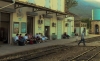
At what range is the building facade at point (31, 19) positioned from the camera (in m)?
23.7

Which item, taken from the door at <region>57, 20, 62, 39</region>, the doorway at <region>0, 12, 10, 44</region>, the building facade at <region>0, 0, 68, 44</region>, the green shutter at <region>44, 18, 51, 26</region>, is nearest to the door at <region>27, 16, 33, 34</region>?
the building facade at <region>0, 0, 68, 44</region>

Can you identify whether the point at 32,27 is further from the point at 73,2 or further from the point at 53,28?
the point at 73,2

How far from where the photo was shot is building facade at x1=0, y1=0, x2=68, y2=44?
23656 millimetres

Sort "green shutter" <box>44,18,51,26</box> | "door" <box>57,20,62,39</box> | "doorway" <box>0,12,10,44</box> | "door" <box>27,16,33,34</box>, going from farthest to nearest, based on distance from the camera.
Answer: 1. "door" <box>57,20,62,39</box>
2. "green shutter" <box>44,18,51,26</box>
3. "door" <box>27,16,33,34</box>
4. "doorway" <box>0,12,10,44</box>

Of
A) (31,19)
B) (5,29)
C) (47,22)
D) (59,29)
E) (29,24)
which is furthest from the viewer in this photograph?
(59,29)

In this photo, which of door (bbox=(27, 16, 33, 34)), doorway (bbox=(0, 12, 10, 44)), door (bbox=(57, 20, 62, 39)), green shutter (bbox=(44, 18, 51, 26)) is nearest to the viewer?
doorway (bbox=(0, 12, 10, 44))

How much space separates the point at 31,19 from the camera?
1130 inches

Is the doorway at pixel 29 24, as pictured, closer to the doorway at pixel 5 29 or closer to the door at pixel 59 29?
the doorway at pixel 5 29

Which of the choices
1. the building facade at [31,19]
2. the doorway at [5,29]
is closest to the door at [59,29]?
the building facade at [31,19]

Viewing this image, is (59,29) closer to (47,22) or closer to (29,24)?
(47,22)

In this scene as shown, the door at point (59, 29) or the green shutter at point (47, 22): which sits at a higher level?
the green shutter at point (47, 22)

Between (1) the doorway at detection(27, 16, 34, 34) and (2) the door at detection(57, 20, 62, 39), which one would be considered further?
(2) the door at detection(57, 20, 62, 39)

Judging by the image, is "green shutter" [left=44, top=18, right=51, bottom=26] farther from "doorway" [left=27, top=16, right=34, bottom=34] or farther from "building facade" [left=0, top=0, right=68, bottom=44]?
"doorway" [left=27, top=16, right=34, bottom=34]

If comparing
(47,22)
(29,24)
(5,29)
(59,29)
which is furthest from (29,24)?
(59,29)
